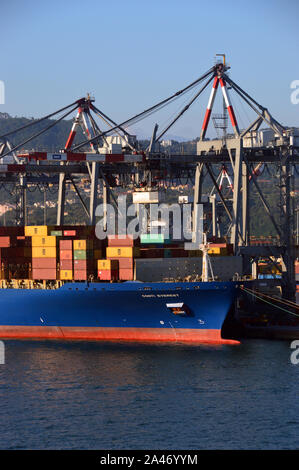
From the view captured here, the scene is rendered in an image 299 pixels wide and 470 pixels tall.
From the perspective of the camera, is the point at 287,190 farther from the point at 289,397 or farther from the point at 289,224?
the point at 289,397

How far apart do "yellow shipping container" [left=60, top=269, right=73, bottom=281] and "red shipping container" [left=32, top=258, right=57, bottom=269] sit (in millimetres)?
970

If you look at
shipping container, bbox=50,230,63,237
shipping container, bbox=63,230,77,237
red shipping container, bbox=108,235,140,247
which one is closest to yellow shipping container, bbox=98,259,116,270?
red shipping container, bbox=108,235,140,247

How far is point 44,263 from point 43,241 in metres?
1.65

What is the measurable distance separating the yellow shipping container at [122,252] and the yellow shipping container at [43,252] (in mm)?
4356

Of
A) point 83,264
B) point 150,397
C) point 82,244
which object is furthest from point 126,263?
point 150,397

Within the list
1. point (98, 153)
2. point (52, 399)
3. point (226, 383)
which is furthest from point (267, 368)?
point (98, 153)

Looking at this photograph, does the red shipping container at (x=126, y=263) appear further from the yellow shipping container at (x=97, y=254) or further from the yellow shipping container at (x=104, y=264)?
the yellow shipping container at (x=97, y=254)

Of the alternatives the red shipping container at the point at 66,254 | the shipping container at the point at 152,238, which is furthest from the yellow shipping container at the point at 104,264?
the shipping container at the point at 152,238

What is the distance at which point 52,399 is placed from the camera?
141ft

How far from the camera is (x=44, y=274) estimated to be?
62.9 meters

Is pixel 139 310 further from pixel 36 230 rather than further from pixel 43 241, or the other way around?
pixel 36 230

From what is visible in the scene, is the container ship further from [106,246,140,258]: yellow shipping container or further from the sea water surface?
the sea water surface

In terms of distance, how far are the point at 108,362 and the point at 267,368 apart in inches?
376

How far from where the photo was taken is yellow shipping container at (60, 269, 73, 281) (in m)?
61.5
